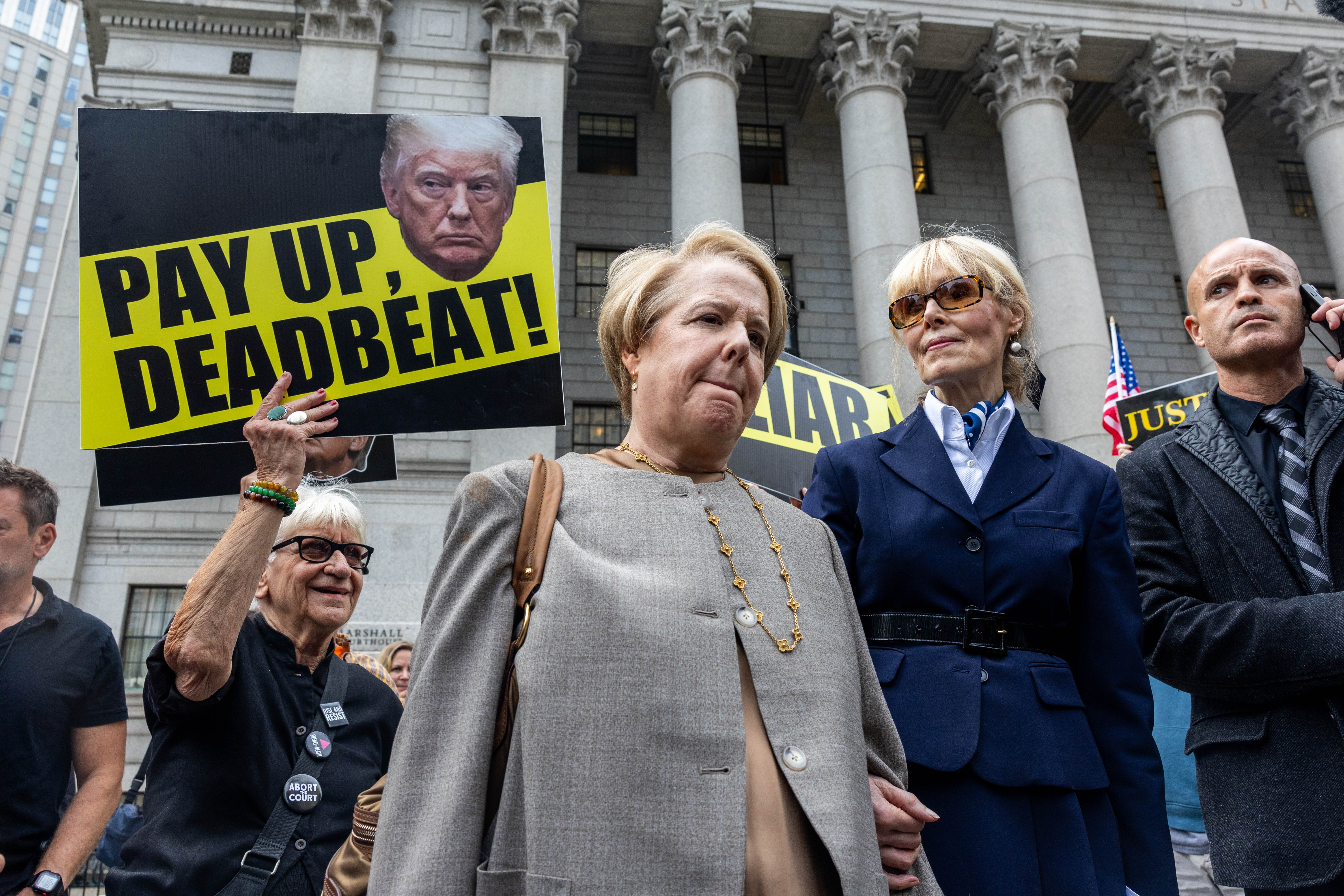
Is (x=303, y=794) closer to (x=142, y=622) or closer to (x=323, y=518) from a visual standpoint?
(x=323, y=518)

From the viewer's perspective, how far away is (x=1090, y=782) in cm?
251

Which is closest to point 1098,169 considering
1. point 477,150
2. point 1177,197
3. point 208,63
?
point 1177,197

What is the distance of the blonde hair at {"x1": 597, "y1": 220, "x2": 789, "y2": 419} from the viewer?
2543mm

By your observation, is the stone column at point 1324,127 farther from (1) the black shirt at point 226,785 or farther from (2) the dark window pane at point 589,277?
(1) the black shirt at point 226,785

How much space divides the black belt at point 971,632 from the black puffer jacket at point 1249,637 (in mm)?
654

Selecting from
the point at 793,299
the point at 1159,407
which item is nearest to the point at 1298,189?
the point at 793,299

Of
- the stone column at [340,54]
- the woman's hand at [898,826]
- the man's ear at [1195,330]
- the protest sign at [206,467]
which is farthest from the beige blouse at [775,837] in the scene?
the stone column at [340,54]

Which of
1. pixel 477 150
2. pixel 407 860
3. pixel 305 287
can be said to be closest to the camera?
pixel 407 860

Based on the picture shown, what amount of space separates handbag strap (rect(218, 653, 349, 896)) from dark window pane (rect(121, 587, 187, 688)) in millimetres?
12675

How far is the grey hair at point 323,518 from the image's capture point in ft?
12.8

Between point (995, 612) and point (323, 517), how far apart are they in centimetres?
279

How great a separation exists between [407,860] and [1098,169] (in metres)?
25.9

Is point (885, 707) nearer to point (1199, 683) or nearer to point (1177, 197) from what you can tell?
point (1199, 683)

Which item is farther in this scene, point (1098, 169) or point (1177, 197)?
point (1098, 169)
